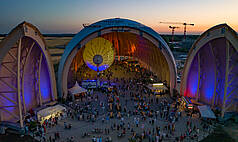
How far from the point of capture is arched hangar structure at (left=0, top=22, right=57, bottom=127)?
1435cm

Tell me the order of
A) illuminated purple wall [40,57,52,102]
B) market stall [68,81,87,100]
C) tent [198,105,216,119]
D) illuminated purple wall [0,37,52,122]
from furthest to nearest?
1. market stall [68,81,87,100]
2. illuminated purple wall [40,57,52,102]
3. tent [198,105,216,119]
4. illuminated purple wall [0,37,52,122]

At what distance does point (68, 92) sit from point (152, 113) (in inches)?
443

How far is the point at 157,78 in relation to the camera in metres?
31.1

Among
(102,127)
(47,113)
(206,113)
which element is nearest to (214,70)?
(206,113)

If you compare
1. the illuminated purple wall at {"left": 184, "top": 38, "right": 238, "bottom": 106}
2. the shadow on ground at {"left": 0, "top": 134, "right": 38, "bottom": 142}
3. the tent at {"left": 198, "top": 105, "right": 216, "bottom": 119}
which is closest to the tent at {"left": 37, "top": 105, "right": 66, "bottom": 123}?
the shadow on ground at {"left": 0, "top": 134, "right": 38, "bottom": 142}

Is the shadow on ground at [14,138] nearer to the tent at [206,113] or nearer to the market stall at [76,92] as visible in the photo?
the market stall at [76,92]

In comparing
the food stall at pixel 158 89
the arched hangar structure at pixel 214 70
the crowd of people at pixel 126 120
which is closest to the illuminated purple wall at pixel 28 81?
the crowd of people at pixel 126 120

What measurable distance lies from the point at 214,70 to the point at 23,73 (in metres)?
19.5

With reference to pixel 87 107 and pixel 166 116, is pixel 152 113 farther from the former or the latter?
pixel 87 107

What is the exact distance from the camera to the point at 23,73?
16.9 meters

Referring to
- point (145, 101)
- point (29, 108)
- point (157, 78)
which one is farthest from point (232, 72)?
point (29, 108)

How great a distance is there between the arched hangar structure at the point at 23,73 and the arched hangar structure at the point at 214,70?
1656 cm

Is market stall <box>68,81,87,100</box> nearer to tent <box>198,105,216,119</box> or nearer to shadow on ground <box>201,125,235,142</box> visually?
tent <box>198,105,216,119</box>

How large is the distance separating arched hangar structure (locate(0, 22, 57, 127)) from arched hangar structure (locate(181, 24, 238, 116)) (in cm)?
1656
